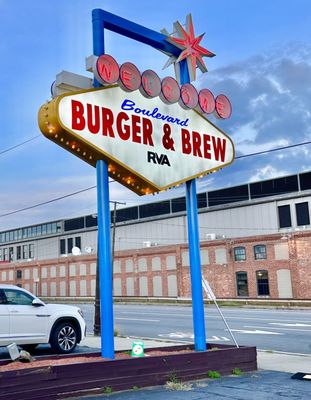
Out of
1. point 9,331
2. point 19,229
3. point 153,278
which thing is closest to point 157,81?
point 9,331

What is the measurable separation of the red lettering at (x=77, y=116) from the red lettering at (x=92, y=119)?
0.13 meters

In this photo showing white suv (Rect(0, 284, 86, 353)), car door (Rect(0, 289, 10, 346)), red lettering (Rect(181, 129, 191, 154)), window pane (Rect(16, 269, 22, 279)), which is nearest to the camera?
red lettering (Rect(181, 129, 191, 154))

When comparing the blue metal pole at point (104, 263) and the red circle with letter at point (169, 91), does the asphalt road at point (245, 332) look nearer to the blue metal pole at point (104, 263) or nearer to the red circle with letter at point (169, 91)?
the blue metal pole at point (104, 263)

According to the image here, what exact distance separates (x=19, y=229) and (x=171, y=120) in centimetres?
8059

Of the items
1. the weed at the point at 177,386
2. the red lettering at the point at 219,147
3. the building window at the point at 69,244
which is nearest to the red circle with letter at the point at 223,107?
the red lettering at the point at 219,147

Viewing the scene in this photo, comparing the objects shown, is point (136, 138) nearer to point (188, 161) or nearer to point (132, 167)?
point (132, 167)

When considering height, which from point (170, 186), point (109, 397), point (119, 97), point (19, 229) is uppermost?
point (19, 229)

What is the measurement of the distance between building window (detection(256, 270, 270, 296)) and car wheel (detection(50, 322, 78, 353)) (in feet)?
113

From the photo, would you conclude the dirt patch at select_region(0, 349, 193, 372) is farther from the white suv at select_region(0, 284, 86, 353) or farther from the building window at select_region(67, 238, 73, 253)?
the building window at select_region(67, 238, 73, 253)

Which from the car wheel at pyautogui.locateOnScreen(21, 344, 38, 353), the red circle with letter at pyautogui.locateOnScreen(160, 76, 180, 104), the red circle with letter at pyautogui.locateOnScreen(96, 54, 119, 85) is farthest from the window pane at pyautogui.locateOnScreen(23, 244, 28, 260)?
the red circle with letter at pyautogui.locateOnScreen(96, 54, 119, 85)

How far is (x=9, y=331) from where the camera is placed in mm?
11969

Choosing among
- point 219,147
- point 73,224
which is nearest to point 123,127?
point 219,147

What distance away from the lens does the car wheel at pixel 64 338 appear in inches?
508

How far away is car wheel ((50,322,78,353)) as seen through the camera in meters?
12.9
